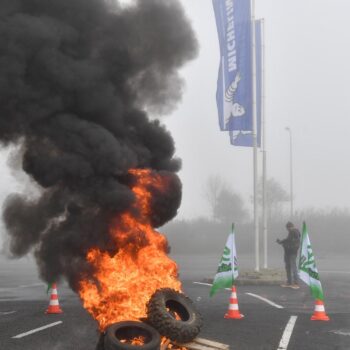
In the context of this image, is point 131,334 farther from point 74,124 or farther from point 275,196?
point 275,196

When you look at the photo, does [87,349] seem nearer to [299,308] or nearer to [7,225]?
[7,225]

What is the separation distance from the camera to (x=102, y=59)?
26.6 feet

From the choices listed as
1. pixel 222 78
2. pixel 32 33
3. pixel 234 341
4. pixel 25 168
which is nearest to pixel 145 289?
pixel 234 341

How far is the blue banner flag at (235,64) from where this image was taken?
1750 cm

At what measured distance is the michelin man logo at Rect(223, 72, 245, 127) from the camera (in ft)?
57.5

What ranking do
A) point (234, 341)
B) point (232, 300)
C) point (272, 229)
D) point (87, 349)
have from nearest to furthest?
point (87, 349) < point (234, 341) < point (232, 300) < point (272, 229)

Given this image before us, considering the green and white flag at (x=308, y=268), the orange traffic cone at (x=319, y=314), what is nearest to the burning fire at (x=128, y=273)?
the orange traffic cone at (x=319, y=314)

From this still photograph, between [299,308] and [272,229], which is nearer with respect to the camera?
[299,308]

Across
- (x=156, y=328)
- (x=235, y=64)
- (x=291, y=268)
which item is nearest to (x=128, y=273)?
(x=156, y=328)

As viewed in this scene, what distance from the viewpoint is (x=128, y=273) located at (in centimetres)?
729

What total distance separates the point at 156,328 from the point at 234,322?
12.0 ft

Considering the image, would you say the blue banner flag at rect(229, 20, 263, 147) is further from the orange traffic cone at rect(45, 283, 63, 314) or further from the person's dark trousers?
the orange traffic cone at rect(45, 283, 63, 314)

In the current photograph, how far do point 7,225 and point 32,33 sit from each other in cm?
297

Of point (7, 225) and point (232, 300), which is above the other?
point (7, 225)
